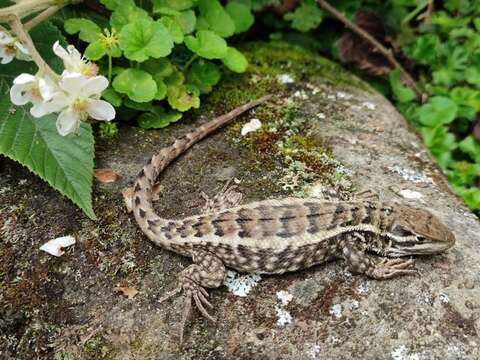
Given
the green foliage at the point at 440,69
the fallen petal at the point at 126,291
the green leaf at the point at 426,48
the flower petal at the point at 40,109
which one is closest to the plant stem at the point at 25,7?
the flower petal at the point at 40,109

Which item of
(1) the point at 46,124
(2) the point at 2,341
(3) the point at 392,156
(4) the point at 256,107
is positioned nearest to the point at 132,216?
(1) the point at 46,124

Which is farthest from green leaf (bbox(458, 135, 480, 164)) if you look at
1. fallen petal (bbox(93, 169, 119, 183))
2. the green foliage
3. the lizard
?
fallen petal (bbox(93, 169, 119, 183))

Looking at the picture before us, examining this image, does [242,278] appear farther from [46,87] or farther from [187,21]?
[187,21]

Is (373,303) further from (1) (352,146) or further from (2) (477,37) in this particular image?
(2) (477,37)

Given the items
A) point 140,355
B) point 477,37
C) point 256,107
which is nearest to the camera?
point 140,355

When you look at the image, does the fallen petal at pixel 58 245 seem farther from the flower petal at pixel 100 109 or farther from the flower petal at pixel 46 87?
the flower petal at pixel 46 87

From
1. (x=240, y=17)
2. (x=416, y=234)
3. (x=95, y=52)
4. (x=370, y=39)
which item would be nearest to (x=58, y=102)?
(x=95, y=52)

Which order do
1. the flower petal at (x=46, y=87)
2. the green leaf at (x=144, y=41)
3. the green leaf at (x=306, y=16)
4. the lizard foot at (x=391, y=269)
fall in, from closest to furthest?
the flower petal at (x=46, y=87) → the lizard foot at (x=391, y=269) → the green leaf at (x=144, y=41) → the green leaf at (x=306, y=16)
